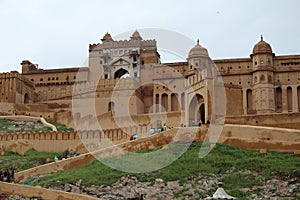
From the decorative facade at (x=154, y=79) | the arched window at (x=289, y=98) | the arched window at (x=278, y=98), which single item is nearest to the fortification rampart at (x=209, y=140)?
the decorative facade at (x=154, y=79)

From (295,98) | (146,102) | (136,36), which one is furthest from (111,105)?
(295,98)

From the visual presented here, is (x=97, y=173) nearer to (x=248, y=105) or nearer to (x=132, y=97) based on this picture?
(x=132, y=97)

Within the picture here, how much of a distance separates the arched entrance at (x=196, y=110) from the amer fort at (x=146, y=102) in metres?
0.05

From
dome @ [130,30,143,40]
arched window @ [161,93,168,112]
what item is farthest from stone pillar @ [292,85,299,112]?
dome @ [130,30,143,40]

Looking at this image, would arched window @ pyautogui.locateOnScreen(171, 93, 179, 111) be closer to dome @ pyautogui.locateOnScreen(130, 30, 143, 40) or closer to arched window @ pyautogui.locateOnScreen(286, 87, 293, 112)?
arched window @ pyautogui.locateOnScreen(286, 87, 293, 112)

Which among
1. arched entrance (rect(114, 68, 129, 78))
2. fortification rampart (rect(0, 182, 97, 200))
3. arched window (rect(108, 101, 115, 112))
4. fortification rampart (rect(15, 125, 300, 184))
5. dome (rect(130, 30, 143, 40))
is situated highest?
dome (rect(130, 30, 143, 40))

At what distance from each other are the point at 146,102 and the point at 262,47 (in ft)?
37.1

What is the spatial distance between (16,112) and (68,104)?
16.0 ft

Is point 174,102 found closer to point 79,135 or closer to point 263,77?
point 263,77

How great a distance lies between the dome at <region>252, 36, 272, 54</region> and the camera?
2120 inches

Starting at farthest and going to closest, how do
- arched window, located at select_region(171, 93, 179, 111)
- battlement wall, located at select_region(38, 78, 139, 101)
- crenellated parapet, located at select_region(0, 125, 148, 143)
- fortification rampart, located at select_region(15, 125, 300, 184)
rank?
arched window, located at select_region(171, 93, 179, 111)
battlement wall, located at select_region(38, 78, 139, 101)
crenellated parapet, located at select_region(0, 125, 148, 143)
fortification rampart, located at select_region(15, 125, 300, 184)

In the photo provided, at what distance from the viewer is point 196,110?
116 feet

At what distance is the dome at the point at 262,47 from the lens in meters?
53.8

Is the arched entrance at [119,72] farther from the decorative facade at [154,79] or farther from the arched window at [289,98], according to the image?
the arched window at [289,98]
